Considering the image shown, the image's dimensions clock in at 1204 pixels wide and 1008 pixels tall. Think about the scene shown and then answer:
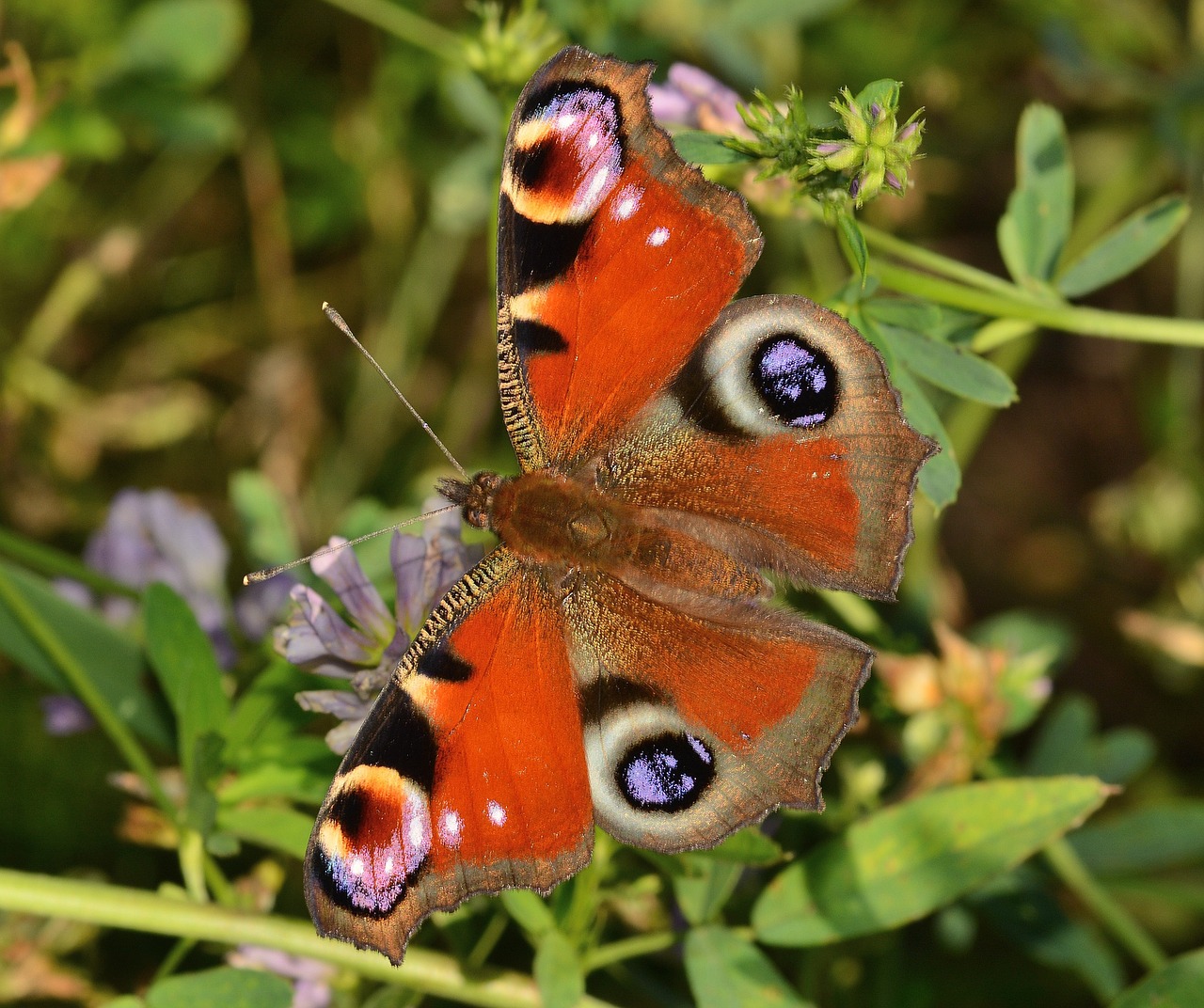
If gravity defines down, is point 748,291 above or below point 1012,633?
above

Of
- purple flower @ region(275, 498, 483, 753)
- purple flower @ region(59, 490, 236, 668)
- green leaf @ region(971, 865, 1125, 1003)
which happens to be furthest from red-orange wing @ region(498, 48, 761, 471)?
green leaf @ region(971, 865, 1125, 1003)

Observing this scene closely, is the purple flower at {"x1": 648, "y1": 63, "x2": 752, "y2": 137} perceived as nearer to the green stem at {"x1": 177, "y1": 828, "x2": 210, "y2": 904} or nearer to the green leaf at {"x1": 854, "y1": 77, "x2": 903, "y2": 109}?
the green leaf at {"x1": 854, "y1": 77, "x2": 903, "y2": 109}

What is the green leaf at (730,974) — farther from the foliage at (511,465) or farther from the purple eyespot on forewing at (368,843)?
the purple eyespot on forewing at (368,843)

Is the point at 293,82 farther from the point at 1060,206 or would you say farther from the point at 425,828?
the point at 425,828

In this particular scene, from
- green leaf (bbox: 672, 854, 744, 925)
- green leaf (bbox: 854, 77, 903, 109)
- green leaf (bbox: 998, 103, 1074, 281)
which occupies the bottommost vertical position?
A: green leaf (bbox: 672, 854, 744, 925)

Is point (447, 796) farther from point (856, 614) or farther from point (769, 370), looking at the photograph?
point (856, 614)

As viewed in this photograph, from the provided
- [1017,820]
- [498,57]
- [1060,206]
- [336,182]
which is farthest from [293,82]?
[1017,820]
